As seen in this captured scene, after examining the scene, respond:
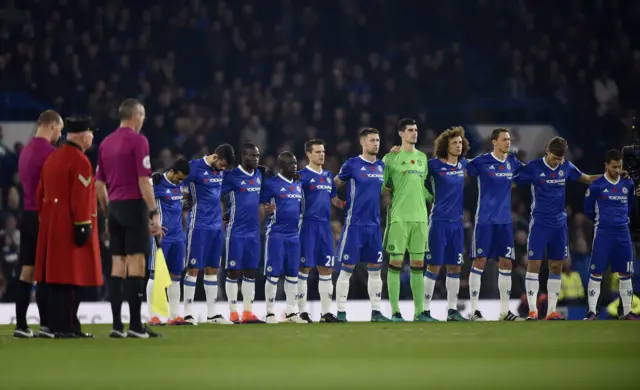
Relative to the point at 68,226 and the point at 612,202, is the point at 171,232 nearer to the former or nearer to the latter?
the point at 68,226

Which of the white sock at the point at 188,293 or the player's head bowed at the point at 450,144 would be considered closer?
the white sock at the point at 188,293

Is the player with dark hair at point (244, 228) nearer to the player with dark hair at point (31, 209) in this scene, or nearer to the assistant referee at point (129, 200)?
the player with dark hair at point (31, 209)

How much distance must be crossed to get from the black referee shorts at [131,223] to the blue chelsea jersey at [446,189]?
5904mm

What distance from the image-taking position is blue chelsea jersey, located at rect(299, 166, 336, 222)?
634 inches

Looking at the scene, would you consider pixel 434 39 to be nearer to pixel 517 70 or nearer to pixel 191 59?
pixel 517 70

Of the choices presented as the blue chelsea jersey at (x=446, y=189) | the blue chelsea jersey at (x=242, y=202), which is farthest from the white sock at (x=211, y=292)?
the blue chelsea jersey at (x=446, y=189)

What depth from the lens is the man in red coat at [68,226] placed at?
1107 centimetres

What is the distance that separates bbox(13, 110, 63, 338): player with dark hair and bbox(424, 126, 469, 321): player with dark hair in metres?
6.06

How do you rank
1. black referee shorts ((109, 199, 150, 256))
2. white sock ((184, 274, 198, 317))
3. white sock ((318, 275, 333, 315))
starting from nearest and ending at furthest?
1. black referee shorts ((109, 199, 150, 256))
2. white sock ((184, 274, 198, 317))
3. white sock ((318, 275, 333, 315))

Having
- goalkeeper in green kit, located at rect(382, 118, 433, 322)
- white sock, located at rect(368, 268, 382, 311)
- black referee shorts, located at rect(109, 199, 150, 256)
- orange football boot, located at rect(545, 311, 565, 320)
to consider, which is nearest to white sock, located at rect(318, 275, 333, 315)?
white sock, located at rect(368, 268, 382, 311)

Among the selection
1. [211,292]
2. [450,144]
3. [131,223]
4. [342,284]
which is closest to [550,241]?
[450,144]

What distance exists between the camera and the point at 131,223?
11031mm

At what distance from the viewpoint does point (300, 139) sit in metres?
24.3

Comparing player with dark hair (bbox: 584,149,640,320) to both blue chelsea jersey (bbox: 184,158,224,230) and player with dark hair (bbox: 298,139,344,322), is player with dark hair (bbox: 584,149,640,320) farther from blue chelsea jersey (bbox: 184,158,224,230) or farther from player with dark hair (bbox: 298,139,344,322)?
blue chelsea jersey (bbox: 184,158,224,230)
